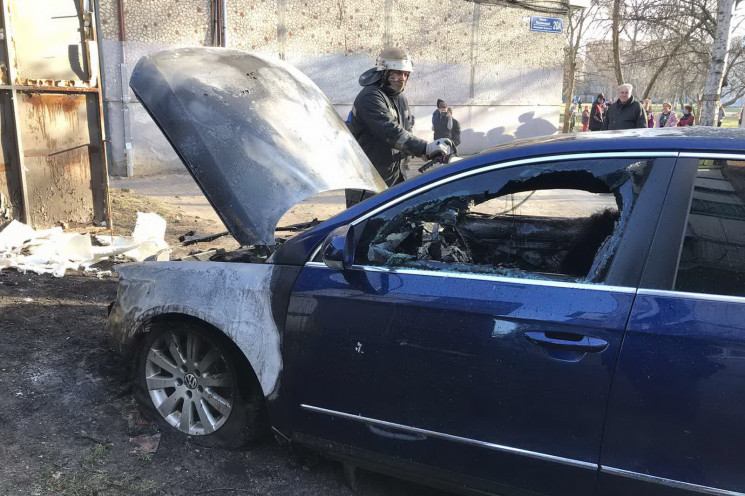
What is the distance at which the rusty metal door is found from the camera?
227 inches

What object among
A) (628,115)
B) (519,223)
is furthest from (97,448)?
(628,115)

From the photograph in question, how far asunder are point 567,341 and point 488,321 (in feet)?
0.94

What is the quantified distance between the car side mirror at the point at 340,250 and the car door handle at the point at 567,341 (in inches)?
30.5

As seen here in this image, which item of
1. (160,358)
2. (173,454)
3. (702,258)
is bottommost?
(173,454)

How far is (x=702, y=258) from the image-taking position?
6.86 feet

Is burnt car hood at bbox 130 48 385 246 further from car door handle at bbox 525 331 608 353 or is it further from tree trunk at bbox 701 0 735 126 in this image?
tree trunk at bbox 701 0 735 126

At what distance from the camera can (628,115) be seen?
8.54 m

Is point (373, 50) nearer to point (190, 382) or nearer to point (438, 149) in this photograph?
point (438, 149)

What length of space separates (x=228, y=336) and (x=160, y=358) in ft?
1.72

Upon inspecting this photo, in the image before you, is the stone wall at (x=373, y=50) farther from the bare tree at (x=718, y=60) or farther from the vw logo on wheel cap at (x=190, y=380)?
the vw logo on wheel cap at (x=190, y=380)

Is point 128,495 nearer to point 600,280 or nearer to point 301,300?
point 301,300

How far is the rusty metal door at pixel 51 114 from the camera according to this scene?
5.77 metres

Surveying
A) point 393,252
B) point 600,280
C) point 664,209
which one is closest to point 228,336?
point 393,252

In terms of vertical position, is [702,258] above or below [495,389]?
above
